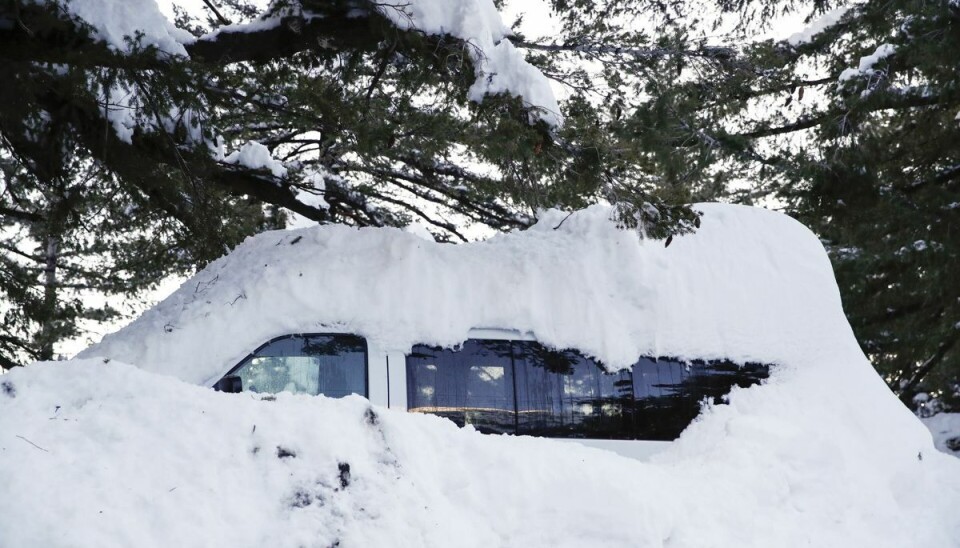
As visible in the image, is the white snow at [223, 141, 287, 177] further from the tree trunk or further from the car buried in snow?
the car buried in snow

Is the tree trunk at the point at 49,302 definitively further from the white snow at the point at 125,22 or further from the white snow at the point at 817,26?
the white snow at the point at 817,26

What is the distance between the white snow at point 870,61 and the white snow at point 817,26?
3.30ft

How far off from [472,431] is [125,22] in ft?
14.0

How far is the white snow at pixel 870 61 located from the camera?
36.2 ft

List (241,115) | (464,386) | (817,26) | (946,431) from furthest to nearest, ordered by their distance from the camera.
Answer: (946,431), (817,26), (241,115), (464,386)

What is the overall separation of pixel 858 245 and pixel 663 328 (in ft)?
27.5

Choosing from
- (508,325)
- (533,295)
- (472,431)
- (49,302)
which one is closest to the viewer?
(472,431)

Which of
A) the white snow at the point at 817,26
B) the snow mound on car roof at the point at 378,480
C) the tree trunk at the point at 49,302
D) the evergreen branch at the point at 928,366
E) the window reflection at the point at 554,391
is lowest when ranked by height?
the snow mound on car roof at the point at 378,480

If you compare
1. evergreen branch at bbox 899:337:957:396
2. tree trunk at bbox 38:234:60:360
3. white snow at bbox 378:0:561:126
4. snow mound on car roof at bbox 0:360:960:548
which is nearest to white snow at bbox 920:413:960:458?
evergreen branch at bbox 899:337:957:396

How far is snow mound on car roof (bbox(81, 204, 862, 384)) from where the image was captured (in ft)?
18.7

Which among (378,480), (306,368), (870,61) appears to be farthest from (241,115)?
(870,61)

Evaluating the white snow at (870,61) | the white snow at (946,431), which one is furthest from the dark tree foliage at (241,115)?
the white snow at (946,431)

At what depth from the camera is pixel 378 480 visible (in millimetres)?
4164

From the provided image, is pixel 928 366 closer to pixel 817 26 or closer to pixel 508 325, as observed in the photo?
pixel 817 26
